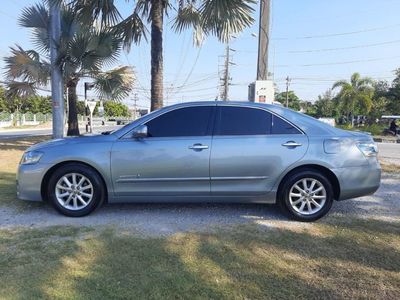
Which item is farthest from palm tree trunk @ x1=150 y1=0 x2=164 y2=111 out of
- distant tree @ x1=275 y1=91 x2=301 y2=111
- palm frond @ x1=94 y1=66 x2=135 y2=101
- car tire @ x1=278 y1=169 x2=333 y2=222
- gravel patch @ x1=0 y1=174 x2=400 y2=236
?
distant tree @ x1=275 y1=91 x2=301 y2=111

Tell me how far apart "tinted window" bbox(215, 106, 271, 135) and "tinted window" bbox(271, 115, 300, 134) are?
0.07m

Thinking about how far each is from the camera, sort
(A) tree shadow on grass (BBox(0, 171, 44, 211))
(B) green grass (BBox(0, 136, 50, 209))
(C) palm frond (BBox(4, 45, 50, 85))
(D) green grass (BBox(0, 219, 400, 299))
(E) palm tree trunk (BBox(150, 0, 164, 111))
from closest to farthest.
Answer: (D) green grass (BBox(0, 219, 400, 299)), (A) tree shadow on grass (BBox(0, 171, 44, 211)), (B) green grass (BBox(0, 136, 50, 209)), (E) palm tree trunk (BBox(150, 0, 164, 111)), (C) palm frond (BBox(4, 45, 50, 85))

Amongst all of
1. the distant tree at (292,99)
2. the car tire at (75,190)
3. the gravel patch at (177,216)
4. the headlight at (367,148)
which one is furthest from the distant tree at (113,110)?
the headlight at (367,148)

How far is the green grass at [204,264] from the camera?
10.5ft

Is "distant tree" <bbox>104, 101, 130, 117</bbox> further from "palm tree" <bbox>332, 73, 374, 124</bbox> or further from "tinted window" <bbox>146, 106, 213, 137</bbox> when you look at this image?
"tinted window" <bbox>146, 106, 213, 137</bbox>

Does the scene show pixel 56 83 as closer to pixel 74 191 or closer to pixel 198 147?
pixel 74 191

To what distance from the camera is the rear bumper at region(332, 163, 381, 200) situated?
5.08m

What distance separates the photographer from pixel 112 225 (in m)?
4.87

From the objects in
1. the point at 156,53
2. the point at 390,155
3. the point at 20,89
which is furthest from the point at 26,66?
the point at 390,155

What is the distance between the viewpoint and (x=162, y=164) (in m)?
5.06

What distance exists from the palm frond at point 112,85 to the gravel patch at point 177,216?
9067 mm

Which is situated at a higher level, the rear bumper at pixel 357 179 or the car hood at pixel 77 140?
the car hood at pixel 77 140

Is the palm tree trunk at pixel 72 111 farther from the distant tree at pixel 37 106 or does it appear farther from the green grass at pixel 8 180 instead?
the distant tree at pixel 37 106

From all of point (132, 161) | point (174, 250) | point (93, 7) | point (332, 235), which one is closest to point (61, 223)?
point (132, 161)
